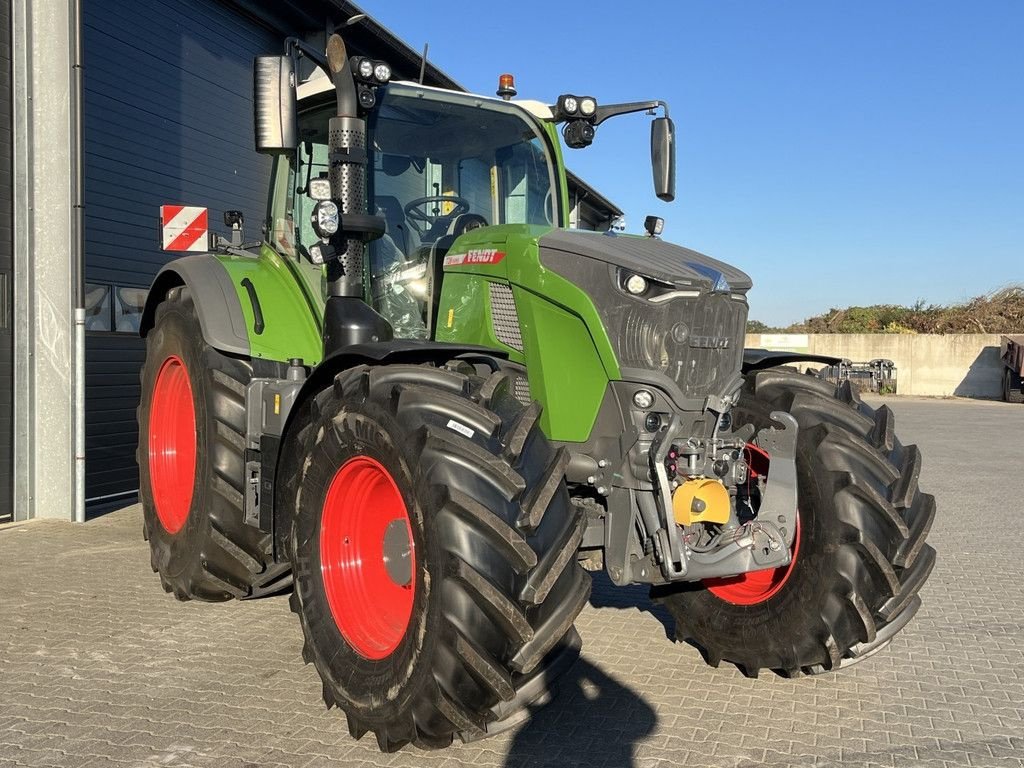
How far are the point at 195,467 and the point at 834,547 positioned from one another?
9.97 ft

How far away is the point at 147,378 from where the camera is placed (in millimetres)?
5508

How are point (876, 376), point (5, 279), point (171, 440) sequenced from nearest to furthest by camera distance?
point (171, 440) < point (5, 279) < point (876, 376)

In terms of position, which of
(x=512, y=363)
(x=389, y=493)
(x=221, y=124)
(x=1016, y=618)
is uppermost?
(x=221, y=124)

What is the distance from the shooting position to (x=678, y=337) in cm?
346

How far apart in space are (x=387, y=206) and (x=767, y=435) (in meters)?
1.94

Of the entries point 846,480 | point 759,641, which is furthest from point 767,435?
point 759,641

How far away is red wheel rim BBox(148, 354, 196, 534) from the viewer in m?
5.29

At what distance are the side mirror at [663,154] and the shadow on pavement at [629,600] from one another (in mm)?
2038

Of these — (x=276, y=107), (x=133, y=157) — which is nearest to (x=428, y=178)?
(x=276, y=107)

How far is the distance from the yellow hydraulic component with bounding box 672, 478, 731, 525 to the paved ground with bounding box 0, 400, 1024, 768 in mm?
747

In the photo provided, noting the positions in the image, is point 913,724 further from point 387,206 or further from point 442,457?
point 387,206

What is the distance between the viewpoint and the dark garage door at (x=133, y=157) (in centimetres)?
777

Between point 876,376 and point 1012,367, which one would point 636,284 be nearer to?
point 1012,367

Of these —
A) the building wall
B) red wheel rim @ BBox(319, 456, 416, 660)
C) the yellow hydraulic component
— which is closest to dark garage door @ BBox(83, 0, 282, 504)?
red wheel rim @ BBox(319, 456, 416, 660)
